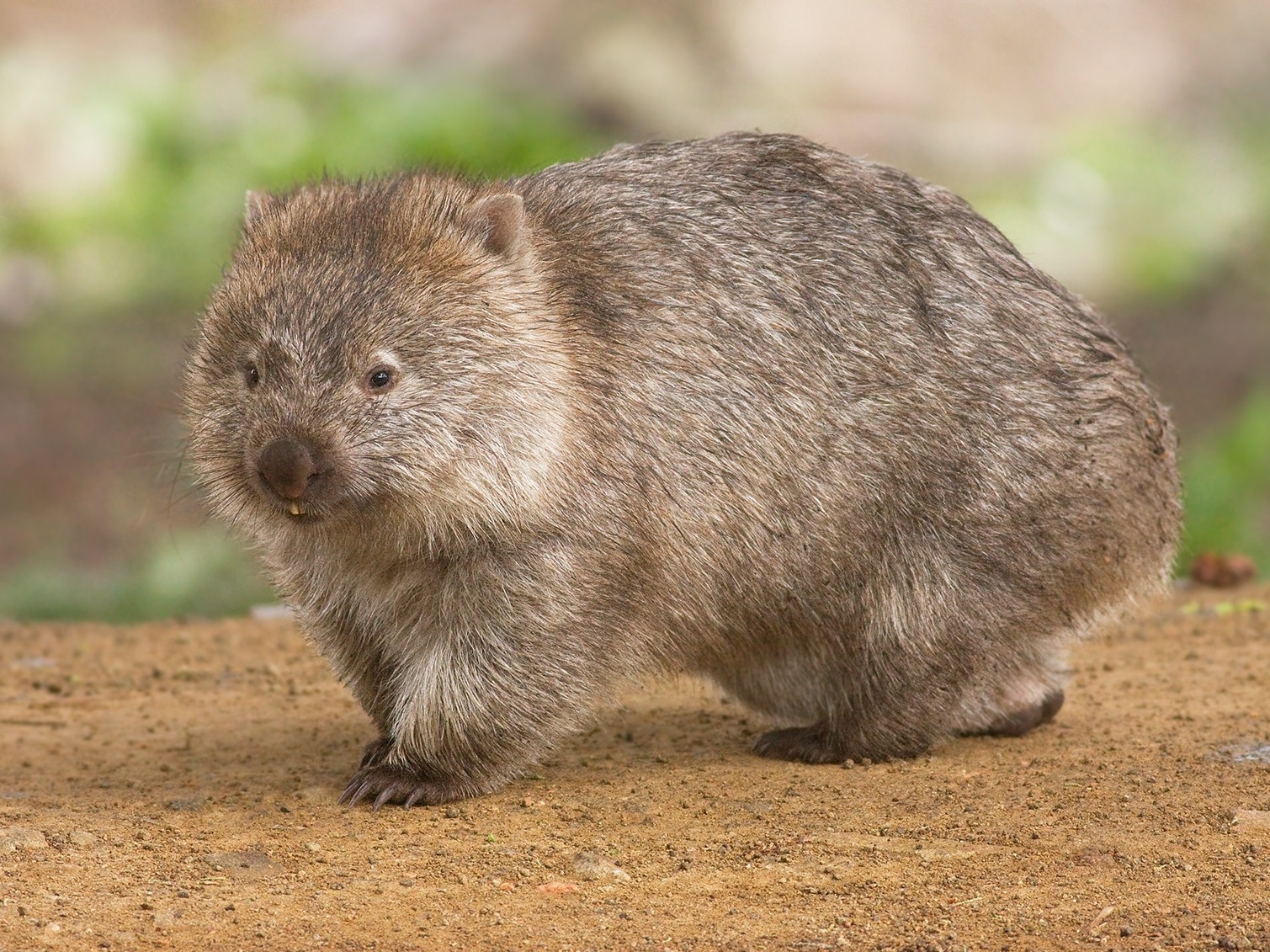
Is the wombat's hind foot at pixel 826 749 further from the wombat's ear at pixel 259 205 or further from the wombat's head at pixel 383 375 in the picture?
the wombat's ear at pixel 259 205

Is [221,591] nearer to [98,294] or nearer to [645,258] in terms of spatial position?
[645,258]

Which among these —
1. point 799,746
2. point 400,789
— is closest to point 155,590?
point 400,789

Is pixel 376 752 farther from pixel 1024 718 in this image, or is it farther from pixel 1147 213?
pixel 1147 213

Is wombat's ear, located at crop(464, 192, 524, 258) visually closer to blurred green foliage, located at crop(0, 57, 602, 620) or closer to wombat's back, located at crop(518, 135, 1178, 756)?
wombat's back, located at crop(518, 135, 1178, 756)

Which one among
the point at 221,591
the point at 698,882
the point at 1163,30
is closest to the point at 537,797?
the point at 698,882

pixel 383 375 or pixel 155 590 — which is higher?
pixel 383 375

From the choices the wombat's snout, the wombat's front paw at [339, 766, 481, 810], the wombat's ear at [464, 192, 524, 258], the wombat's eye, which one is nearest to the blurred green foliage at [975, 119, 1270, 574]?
the wombat's ear at [464, 192, 524, 258]
